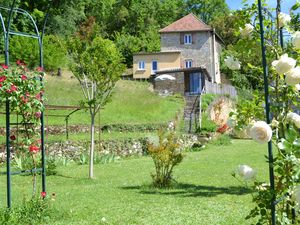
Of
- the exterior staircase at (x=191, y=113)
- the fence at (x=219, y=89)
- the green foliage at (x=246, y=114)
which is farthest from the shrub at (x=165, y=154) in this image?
the fence at (x=219, y=89)

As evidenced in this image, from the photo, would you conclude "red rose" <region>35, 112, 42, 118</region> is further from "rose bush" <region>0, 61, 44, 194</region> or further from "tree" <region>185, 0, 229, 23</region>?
"tree" <region>185, 0, 229, 23</region>

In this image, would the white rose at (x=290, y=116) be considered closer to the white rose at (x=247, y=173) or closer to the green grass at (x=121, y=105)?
the white rose at (x=247, y=173)

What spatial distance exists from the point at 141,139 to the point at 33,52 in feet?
54.6

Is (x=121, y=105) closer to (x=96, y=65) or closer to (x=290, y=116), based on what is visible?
(x=96, y=65)

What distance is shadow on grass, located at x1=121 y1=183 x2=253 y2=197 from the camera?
10.6 metres

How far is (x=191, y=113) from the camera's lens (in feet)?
103

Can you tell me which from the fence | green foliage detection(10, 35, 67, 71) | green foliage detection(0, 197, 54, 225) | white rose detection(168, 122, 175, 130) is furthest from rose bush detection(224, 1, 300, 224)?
green foliage detection(10, 35, 67, 71)

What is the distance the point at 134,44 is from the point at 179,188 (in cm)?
4257

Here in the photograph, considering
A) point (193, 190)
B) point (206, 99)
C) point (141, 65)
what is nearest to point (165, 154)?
point (193, 190)

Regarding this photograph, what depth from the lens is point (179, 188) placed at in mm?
11484

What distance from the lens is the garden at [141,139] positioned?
3.63m

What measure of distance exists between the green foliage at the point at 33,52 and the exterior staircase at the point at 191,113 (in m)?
10.9

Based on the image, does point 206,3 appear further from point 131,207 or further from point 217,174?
point 131,207

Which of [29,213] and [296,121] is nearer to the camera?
[296,121]
